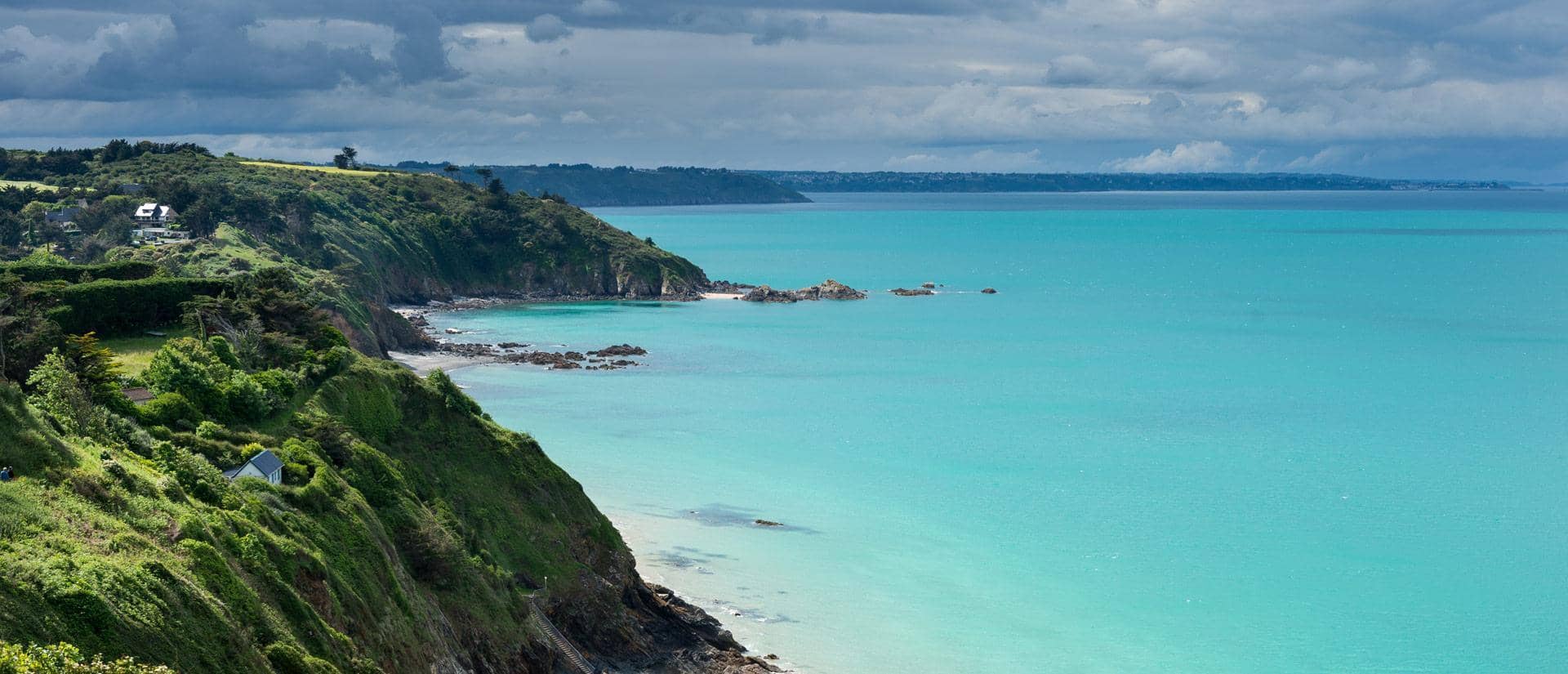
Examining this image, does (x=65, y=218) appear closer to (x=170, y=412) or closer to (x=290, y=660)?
(x=170, y=412)

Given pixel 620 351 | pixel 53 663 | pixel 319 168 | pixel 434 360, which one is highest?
pixel 319 168

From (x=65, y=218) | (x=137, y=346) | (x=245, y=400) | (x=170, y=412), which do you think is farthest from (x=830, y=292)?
(x=170, y=412)

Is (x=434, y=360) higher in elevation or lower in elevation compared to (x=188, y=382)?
lower

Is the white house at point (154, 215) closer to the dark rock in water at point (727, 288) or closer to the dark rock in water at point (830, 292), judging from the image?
the dark rock in water at point (727, 288)

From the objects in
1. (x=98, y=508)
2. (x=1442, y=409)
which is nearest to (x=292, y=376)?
(x=98, y=508)

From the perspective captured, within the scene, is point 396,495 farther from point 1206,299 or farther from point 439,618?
point 1206,299

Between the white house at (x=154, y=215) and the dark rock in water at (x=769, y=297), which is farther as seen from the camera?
the dark rock in water at (x=769, y=297)

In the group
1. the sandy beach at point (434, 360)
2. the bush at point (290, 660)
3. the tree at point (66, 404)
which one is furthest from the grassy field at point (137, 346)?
the sandy beach at point (434, 360)
